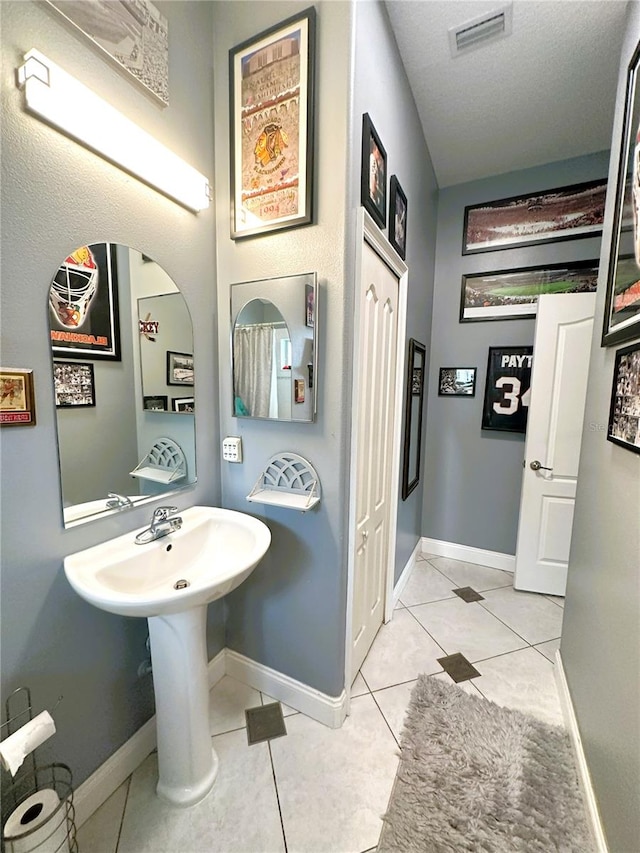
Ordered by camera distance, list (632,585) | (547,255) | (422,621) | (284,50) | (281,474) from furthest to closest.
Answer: (547,255), (422,621), (281,474), (284,50), (632,585)

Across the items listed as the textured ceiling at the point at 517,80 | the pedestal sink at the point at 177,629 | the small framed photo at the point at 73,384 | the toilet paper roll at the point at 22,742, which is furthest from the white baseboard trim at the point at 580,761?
the textured ceiling at the point at 517,80

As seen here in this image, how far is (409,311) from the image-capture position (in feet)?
7.04

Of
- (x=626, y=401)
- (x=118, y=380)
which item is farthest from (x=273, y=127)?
(x=626, y=401)

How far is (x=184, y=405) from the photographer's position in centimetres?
141

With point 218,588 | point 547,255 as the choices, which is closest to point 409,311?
point 547,255

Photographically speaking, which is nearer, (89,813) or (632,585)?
(632,585)

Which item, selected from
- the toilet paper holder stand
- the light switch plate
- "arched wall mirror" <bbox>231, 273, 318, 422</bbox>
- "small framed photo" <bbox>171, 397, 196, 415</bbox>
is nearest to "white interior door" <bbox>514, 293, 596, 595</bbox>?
"arched wall mirror" <bbox>231, 273, 318, 422</bbox>

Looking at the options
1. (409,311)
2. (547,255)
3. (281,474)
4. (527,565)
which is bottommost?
(527,565)

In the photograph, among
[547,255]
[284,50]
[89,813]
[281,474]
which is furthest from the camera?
[547,255]

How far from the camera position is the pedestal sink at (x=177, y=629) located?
3.39 ft

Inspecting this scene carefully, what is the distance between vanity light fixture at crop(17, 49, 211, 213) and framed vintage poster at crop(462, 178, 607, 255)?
2183mm

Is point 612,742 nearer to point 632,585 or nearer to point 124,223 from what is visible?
point 632,585

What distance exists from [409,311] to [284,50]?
52.2 inches

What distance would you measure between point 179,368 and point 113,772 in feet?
4.91
